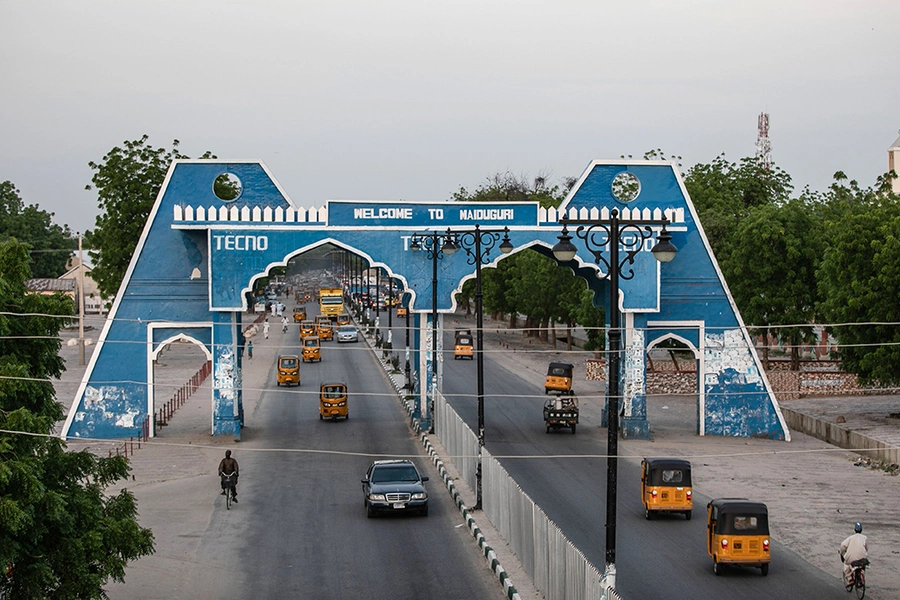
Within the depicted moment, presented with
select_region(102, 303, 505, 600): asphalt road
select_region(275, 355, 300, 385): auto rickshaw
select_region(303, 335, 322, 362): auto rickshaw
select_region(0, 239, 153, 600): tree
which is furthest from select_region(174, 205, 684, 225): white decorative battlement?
select_region(303, 335, 322, 362): auto rickshaw

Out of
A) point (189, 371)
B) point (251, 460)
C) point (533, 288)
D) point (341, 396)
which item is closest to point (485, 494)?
point (251, 460)

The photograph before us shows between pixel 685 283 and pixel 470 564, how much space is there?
2040 centimetres

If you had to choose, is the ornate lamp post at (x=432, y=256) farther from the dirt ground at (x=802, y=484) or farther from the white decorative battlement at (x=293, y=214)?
the dirt ground at (x=802, y=484)

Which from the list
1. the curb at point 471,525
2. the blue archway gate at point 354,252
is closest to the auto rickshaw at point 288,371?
the curb at point 471,525

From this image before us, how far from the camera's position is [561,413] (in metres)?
39.2

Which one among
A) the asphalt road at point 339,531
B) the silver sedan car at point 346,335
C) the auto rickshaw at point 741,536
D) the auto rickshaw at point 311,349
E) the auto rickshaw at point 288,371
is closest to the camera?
the asphalt road at point 339,531

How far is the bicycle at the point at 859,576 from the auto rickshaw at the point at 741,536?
1.76 m

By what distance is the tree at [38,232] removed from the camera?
117 m

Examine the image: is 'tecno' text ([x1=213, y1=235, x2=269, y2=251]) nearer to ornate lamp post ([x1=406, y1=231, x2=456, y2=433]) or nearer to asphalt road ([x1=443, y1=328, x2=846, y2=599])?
ornate lamp post ([x1=406, y1=231, x2=456, y2=433])

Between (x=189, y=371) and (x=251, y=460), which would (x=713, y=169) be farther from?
(x=251, y=460)

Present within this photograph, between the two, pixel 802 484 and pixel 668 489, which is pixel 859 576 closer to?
pixel 668 489

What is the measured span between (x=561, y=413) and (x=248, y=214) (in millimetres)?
12806

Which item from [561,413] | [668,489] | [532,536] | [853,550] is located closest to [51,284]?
[561,413]

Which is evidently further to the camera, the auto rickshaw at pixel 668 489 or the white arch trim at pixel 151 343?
the white arch trim at pixel 151 343
